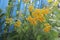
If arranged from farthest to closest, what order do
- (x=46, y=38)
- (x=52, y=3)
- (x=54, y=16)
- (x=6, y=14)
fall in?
(x=52, y=3)
(x=54, y=16)
(x=6, y=14)
(x=46, y=38)

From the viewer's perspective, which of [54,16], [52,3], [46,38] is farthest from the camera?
[52,3]

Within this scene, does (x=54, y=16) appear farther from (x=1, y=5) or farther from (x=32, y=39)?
(x=1, y=5)

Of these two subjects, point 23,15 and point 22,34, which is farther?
point 23,15

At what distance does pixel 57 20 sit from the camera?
2.33 m

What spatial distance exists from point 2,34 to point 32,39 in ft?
1.57

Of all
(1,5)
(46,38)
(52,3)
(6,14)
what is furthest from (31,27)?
(52,3)

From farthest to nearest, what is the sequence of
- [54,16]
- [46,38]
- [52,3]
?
[52,3] → [54,16] → [46,38]

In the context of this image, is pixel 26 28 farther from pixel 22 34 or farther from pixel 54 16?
pixel 54 16

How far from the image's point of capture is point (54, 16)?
Answer: 249 centimetres

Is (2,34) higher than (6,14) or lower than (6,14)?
lower

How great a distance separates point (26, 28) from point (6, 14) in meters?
0.36

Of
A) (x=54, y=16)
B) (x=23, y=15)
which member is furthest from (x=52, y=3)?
(x=23, y=15)

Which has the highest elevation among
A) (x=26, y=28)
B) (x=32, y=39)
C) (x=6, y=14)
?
(x=6, y=14)

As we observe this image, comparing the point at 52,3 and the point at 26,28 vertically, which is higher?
the point at 52,3
